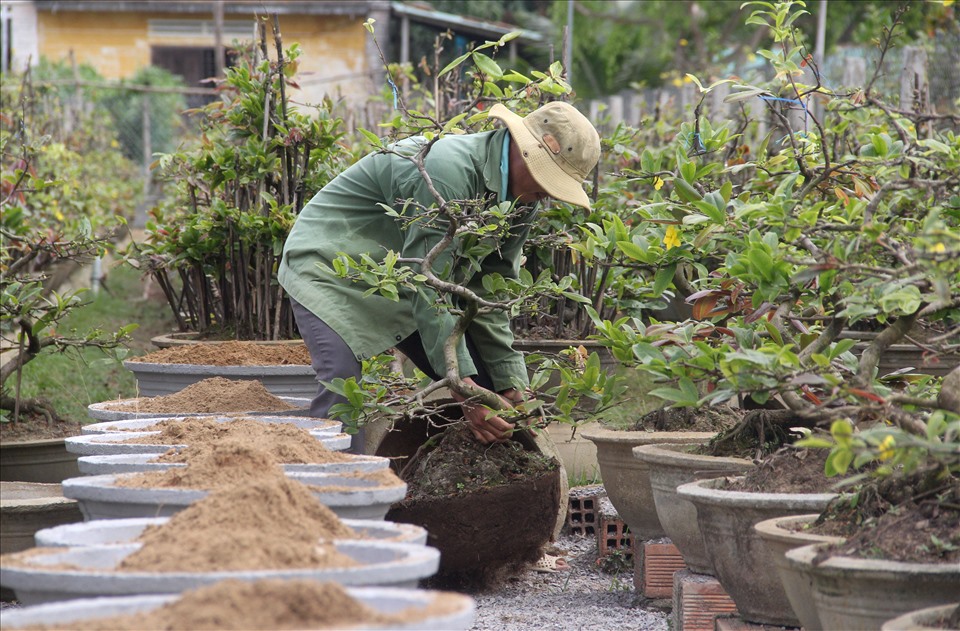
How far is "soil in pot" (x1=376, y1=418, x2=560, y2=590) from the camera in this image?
354 cm

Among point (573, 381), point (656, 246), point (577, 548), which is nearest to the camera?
point (656, 246)

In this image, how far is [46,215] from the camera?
825cm

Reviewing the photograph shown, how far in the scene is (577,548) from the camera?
4.43m

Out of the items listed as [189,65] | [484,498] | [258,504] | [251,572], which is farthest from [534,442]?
[189,65]

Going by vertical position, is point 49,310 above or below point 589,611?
above

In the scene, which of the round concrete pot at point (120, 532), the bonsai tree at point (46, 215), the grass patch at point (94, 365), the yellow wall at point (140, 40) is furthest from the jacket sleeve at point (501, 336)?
the yellow wall at point (140, 40)

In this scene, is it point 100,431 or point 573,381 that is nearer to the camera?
point 100,431

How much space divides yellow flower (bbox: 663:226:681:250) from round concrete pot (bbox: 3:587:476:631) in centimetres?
181

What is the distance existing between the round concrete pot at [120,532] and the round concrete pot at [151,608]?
11.1 inches

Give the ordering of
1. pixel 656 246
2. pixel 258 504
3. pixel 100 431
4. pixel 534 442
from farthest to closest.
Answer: pixel 534 442
pixel 656 246
pixel 100 431
pixel 258 504

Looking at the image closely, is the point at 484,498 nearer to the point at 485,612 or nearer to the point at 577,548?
the point at 485,612

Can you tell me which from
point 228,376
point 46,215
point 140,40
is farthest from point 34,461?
point 140,40

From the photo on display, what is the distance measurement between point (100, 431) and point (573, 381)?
1.37 meters

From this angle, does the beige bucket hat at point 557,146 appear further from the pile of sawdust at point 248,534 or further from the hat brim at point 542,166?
the pile of sawdust at point 248,534
